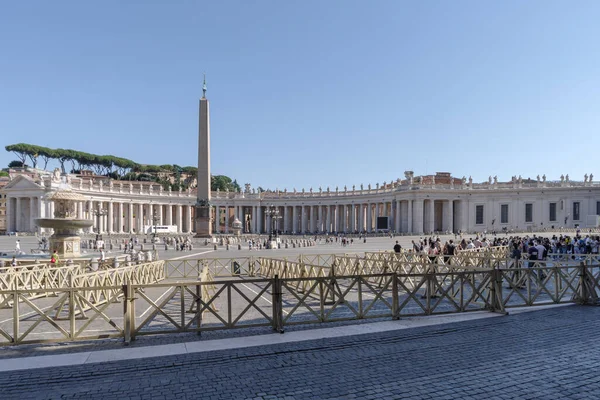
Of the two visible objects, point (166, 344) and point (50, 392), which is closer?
point (50, 392)

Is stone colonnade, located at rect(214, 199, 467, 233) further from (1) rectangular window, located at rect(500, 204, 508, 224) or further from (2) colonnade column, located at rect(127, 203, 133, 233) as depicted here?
(2) colonnade column, located at rect(127, 203, 133, 233)

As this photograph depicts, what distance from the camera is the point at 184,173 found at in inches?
6663

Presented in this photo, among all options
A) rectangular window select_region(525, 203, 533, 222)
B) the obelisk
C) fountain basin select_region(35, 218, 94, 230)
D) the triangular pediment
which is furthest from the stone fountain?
rectangular window select_region(525, 203, 533, 222)

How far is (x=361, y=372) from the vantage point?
288 inches

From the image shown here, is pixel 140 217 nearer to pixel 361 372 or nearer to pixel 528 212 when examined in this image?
pixel 528 212

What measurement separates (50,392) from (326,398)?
4.06 metres

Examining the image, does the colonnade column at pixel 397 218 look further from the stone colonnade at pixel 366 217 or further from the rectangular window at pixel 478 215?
the rectangular window at pixel 478 215

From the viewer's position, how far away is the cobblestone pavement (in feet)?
21.1

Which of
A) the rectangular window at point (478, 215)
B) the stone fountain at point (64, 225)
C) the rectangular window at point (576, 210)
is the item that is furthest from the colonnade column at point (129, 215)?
the rectangular window at point (576, 210)

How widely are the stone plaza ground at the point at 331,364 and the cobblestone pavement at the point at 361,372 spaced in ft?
0.06

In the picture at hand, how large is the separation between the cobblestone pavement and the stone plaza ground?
0.06 feet

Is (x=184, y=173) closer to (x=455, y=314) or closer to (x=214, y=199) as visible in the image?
(x=214, y=199)

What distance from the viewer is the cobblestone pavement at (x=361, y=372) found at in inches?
253

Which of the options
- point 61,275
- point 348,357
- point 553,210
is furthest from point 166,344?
point 553,210
